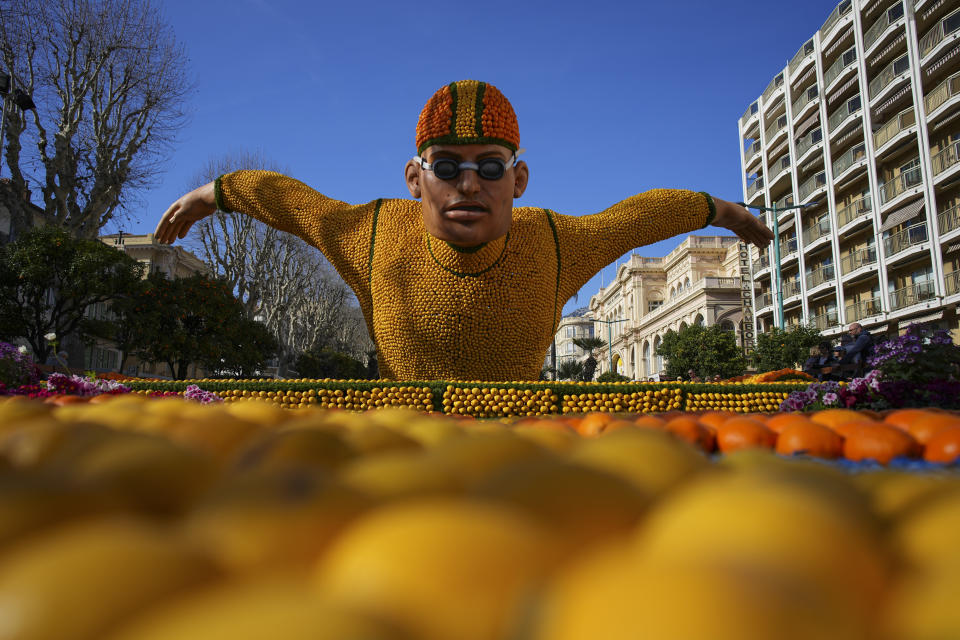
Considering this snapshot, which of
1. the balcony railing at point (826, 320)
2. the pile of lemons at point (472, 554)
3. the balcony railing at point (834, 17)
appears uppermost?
the balcony railing at point (834, 17)

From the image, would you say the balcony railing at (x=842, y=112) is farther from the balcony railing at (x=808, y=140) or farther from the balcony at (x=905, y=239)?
the balcony at (x=905, y=239)

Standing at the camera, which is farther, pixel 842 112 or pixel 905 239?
pixel 842 112

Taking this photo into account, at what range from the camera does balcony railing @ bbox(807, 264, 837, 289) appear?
117 feet

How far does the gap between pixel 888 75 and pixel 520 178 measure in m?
33.5

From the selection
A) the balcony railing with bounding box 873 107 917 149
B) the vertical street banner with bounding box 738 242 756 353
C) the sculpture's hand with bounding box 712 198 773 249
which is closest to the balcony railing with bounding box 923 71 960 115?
the balcony railing with bounding box 873 107 917 149

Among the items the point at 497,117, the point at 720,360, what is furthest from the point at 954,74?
the point at 497,117

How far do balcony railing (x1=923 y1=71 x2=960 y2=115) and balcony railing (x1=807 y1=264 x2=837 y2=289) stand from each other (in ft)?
33.9

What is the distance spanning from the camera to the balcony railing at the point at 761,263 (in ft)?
137

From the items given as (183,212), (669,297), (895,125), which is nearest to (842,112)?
(895,125)

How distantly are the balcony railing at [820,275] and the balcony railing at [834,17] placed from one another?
566 inches

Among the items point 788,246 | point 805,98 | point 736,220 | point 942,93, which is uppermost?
point 805,98

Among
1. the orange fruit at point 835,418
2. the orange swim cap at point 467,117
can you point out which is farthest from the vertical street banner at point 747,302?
the orange fruit at point 835,418

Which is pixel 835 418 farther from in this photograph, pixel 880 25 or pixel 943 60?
pixel 880 25

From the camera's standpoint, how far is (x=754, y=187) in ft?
150
